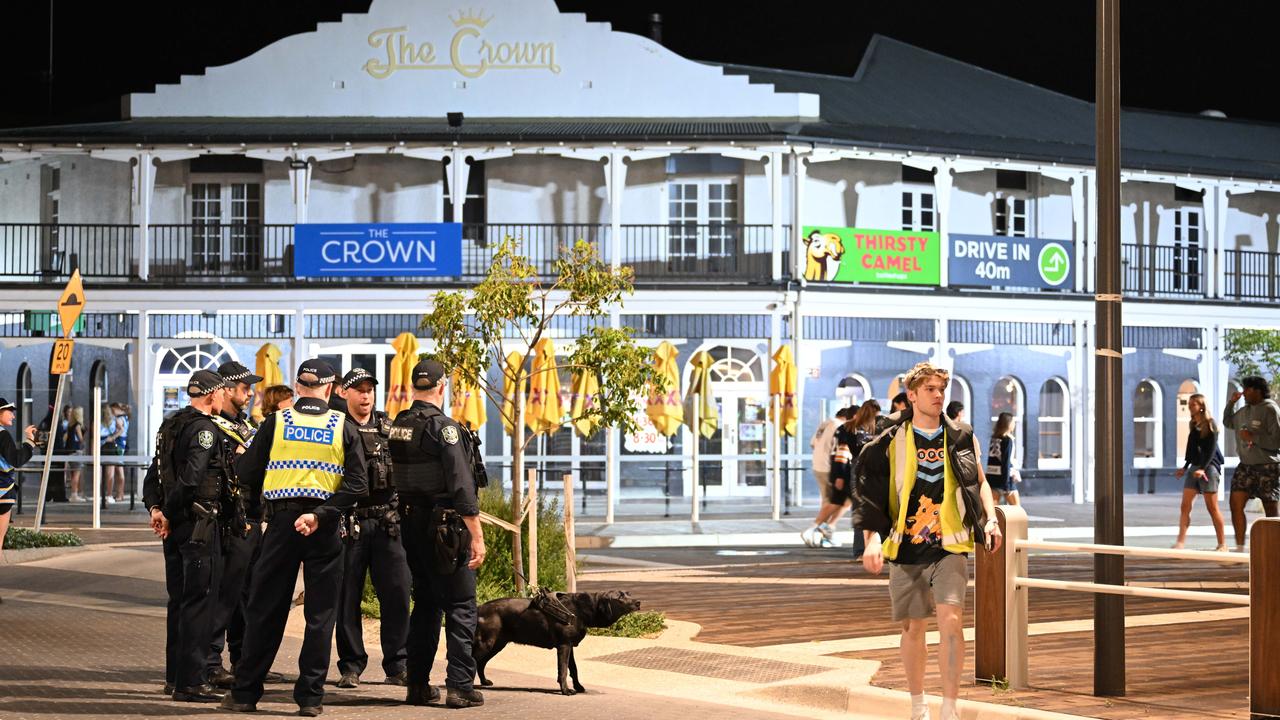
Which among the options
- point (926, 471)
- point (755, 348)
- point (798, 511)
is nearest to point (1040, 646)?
point (926, 471)

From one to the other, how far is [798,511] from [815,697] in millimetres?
17775

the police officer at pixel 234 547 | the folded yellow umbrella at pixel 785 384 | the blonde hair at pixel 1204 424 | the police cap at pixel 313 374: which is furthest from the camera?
the folded yellow umbrella at pixel 785 384

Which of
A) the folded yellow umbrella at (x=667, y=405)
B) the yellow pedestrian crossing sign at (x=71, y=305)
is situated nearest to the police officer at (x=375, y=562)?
the yellow pedestrian crossing sign at (x=71, y=305)

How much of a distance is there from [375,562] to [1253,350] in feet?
91.0

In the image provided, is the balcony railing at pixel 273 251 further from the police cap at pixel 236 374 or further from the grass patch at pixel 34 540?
the police cap at pixel 236 374

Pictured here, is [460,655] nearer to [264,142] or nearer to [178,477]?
[178,477]

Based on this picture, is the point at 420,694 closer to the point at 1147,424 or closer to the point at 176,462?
the point at 176,462

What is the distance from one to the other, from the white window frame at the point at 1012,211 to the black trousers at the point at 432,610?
2644 centimetres

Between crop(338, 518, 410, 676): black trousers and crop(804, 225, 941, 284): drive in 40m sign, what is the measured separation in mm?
20682

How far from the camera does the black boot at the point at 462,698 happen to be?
9195 millimetres

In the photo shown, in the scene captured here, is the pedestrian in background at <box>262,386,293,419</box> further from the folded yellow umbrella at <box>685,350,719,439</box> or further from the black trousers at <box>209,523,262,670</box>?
the folded yellow umbrella at <box>685,350,719,439</box>

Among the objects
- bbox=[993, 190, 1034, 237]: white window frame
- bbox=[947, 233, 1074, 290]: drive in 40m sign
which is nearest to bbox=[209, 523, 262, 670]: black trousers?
bbox=[947, 233, 1074, 290]: drive in 40m sign

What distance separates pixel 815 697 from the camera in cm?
960

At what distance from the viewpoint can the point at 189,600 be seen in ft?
31.3
